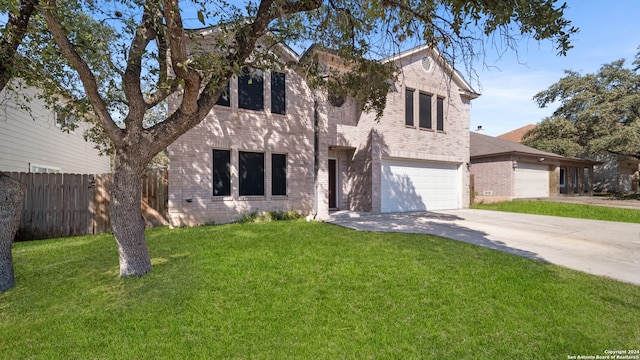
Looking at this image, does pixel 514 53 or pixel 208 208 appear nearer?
pixel 514 53

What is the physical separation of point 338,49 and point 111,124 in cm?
463

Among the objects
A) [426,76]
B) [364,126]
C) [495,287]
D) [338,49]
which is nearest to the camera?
[495,287]

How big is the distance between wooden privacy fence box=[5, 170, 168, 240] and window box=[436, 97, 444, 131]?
1368 cm

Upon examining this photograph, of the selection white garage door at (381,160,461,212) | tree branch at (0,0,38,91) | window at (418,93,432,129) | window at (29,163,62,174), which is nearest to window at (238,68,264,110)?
white garage door at (381,160,461,212)

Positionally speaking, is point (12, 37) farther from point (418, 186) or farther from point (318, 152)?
point (418, 186)

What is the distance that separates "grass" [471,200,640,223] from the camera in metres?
12.1

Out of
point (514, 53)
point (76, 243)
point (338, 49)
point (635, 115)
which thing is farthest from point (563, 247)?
point (635, 115)

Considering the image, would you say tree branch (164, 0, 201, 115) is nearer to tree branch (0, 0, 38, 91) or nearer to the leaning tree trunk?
A: tree branch (0, 0, 38, 91)

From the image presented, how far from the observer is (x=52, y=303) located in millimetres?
3926

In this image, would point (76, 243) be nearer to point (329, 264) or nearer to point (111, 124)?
point (111, 124)

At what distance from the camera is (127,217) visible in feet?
15.7

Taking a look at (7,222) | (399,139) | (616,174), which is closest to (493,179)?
(399,139)

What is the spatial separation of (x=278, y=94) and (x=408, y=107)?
6083 mm

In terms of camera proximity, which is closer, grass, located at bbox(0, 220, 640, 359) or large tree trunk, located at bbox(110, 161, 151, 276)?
grass, located at bbox(0, 220, 640, 359)
